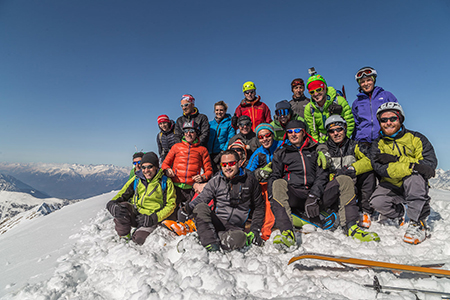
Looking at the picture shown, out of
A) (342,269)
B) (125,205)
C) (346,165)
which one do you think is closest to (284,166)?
(346,165)

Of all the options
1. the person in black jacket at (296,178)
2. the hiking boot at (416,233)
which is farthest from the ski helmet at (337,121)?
the hiking boot at (416,233)

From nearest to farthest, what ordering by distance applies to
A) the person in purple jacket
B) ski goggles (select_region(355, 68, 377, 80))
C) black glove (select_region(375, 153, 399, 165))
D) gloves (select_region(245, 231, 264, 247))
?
1. gloves (select_region(245, 231, 264, 247))
2. black glove (select_region(375, 153, 399, 165))
3. the person in purple jacket
4. ski goggles (select_region(355, 68, 377, 80))

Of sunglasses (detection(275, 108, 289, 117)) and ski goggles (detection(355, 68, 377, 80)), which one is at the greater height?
ski goggles (detection(355, 68, 377, 80))

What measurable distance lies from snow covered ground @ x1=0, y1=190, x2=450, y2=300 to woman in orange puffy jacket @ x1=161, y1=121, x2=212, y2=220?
1.41 meters

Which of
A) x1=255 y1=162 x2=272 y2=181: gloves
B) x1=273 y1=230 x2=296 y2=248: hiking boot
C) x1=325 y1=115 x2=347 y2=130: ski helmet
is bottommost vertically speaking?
x1=273 y1=230 x2=296 y2=248: hiking boot

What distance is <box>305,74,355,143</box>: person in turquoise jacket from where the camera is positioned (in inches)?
214

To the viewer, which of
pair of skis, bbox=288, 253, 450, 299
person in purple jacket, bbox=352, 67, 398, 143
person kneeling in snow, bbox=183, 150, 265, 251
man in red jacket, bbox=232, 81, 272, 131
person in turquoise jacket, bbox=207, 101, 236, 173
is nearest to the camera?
pair of skis, bbox=288, 253, 450, 299

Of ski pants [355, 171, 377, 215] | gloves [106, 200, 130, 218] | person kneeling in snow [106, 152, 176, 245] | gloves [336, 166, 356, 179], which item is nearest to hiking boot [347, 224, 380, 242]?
gloves [336, 166, 356, 179]

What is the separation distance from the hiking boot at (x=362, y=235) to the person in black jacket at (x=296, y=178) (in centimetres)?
64

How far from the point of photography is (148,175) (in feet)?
15.8

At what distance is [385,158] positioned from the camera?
4098 mm

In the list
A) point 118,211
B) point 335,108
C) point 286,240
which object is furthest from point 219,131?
point 286,240

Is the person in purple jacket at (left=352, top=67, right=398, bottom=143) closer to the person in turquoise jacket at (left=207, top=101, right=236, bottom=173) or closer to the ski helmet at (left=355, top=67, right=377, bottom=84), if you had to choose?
the ski helmet at (left=355, top=67, right=377, bottom=84)

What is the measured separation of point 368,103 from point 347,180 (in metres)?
2.54
